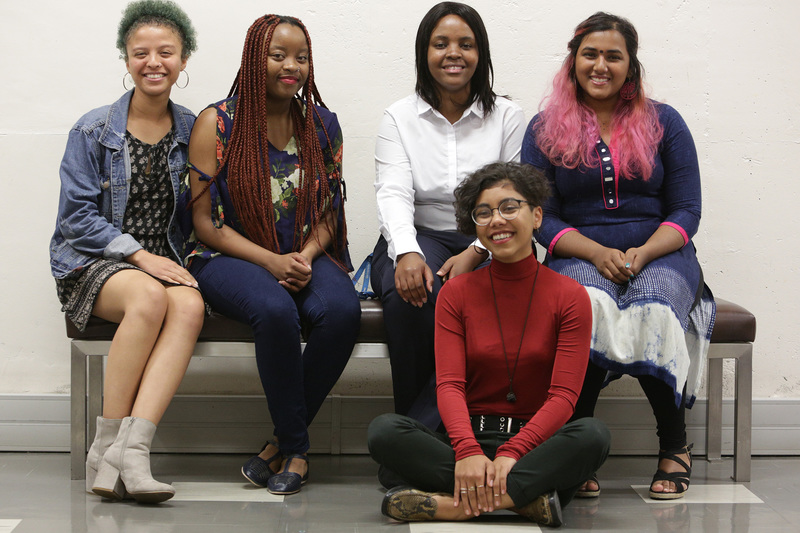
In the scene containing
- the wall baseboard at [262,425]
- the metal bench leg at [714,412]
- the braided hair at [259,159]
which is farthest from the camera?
the wall baseboard at [262,425]

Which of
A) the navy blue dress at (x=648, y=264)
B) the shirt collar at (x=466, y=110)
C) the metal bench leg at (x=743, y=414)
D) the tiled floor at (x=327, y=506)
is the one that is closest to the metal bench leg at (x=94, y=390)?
the tiled floor at (x=327, y=506)

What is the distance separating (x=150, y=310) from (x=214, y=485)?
584mm

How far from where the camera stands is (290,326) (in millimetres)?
2467

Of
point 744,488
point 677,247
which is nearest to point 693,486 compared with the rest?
point 744,488

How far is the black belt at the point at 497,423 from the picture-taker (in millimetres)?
2254

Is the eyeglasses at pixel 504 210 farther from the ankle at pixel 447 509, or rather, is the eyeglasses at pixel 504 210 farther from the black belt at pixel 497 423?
the ankle at pixel 447 509

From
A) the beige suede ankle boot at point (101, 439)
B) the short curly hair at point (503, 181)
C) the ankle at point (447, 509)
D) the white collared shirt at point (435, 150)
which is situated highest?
the white collared shirt at point (435, 150)

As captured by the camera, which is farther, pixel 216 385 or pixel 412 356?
pixel 216 385

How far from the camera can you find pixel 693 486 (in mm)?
→ 2631

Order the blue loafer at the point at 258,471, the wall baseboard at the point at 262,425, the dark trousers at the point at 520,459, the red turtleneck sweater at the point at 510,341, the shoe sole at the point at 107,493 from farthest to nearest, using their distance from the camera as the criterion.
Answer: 1. the wall baseboard at the point at 262,425
2. the blue loafer at the point at 258,471
3. the shoe sole at the point at 107,493
4. the red turtleneck sweater at the point at 510,341
5. the dark trousers at the point at 520,459

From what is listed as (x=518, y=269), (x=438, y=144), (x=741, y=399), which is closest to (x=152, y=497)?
A: (x=518, y=269)

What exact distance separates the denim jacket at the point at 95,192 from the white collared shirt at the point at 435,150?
685 millimetres

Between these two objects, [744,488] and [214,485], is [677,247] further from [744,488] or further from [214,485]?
[214,485]

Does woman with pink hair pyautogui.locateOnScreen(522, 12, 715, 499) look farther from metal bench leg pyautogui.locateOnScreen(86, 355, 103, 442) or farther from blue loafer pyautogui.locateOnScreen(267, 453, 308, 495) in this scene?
metal bench leg pyautogui.locateOnScreen(86, 355, 103, 442)
